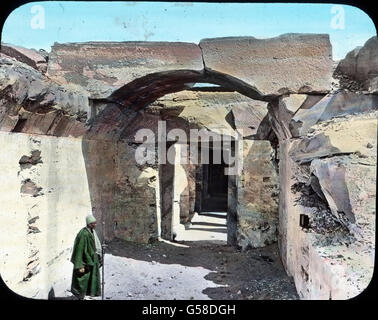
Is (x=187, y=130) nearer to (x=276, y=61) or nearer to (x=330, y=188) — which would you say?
(x=276, y=61)

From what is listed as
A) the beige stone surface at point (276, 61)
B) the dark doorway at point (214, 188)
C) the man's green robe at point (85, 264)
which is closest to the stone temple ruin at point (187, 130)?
the beige stone surface at point (276, 61)

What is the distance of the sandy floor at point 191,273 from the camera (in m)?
5.57

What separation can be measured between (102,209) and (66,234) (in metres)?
1.93

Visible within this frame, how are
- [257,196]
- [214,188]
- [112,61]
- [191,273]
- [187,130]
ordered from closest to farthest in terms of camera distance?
[112,61] → [191,273] → [257,196] → [187,130] → [214,188]

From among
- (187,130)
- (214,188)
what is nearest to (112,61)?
(187,130)

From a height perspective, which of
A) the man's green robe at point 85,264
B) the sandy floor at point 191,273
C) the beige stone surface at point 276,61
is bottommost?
the sandy floor at point 191,273

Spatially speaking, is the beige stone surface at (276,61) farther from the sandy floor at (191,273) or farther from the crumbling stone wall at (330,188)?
the sandy floor at (191,273)

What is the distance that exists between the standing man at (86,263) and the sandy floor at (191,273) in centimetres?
56

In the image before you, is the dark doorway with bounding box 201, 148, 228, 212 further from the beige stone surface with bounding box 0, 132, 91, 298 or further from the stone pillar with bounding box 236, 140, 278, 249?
the beige stone surface with bounding box 0, 132, 91, 298

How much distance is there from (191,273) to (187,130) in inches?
123

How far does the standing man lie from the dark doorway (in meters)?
11.6

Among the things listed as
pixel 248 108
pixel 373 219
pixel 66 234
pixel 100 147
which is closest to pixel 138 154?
pixel 100 147

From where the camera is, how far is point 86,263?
4.59 metres

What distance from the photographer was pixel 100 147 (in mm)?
6848
